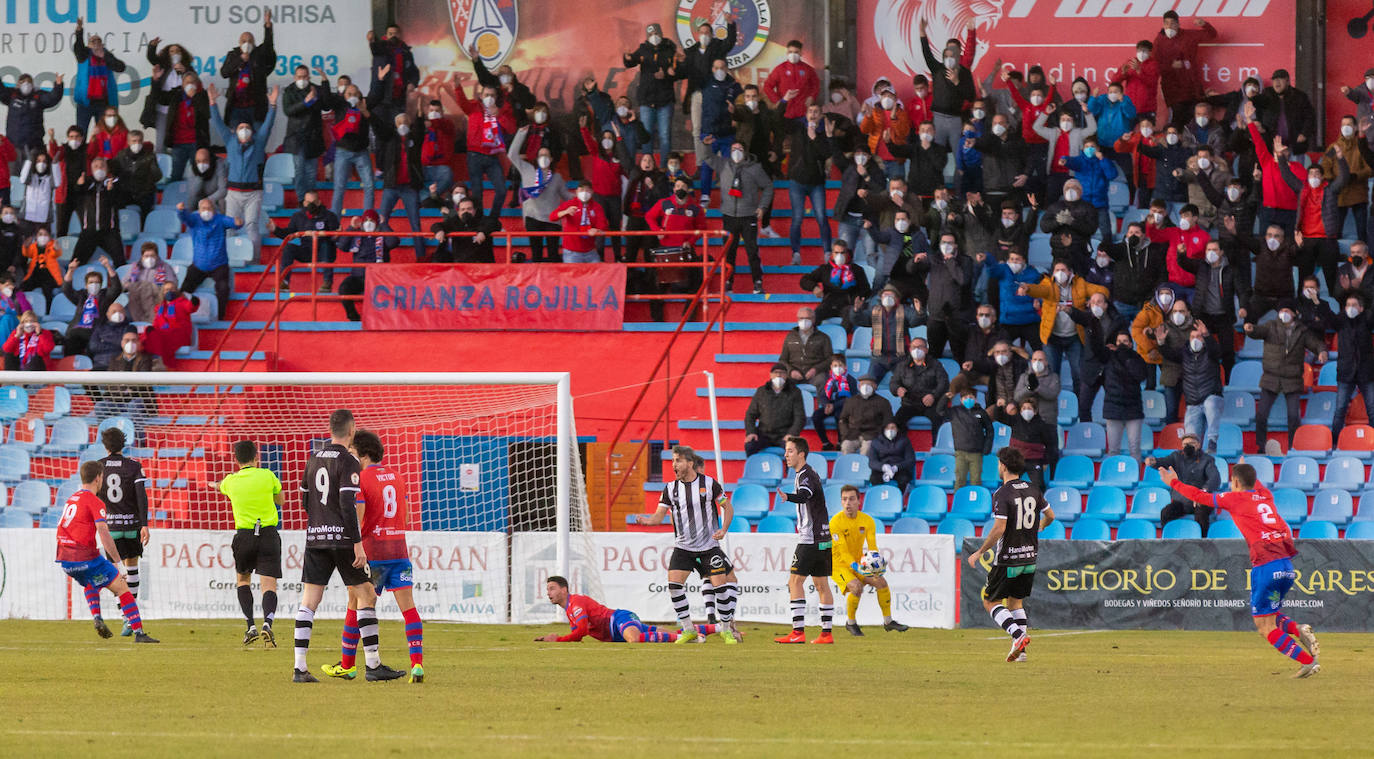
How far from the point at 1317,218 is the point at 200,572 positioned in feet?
52.0

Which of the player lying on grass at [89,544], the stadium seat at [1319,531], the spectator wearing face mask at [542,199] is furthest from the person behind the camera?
the spectator wearing face mask at [542,199]

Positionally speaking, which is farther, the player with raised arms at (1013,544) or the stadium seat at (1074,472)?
the stadium seat at (1074,472)

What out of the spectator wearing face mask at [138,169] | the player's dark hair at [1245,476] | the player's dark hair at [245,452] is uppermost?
the spectator wearing face mask at [138,169]

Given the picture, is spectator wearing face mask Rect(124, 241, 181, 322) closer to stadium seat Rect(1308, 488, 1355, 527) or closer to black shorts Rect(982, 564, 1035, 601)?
black shorts Rect(982, 564, 1035, 601)

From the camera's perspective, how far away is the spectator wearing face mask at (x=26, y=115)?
29.0 m

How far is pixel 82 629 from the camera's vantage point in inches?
756

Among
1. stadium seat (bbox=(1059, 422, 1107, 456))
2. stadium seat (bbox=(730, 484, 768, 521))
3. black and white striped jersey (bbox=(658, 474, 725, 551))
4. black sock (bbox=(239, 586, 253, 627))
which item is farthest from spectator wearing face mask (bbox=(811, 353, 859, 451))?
black sock (bbox=(239, 586, 253, 627))

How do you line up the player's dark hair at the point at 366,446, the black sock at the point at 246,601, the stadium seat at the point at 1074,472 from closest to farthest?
the player's dark hair at the point at 366,446 < the black sock at the point at 246,601 < the stadium seat at the point at 1074,472

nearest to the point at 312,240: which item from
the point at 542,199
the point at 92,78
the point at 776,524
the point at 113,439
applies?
the point at 542,199

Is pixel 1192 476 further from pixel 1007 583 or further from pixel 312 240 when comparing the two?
pixel 312 240

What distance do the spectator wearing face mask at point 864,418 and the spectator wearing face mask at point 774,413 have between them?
24.0 inches

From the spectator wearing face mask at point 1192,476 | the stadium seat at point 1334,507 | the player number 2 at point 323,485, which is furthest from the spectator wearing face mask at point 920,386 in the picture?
the player number 2 at point 323,485

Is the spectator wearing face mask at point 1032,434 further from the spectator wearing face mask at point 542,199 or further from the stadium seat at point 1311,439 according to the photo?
the spectator wearing face mask at point 542,199

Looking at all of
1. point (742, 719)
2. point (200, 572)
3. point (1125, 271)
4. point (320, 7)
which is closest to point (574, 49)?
point (320, 7)
